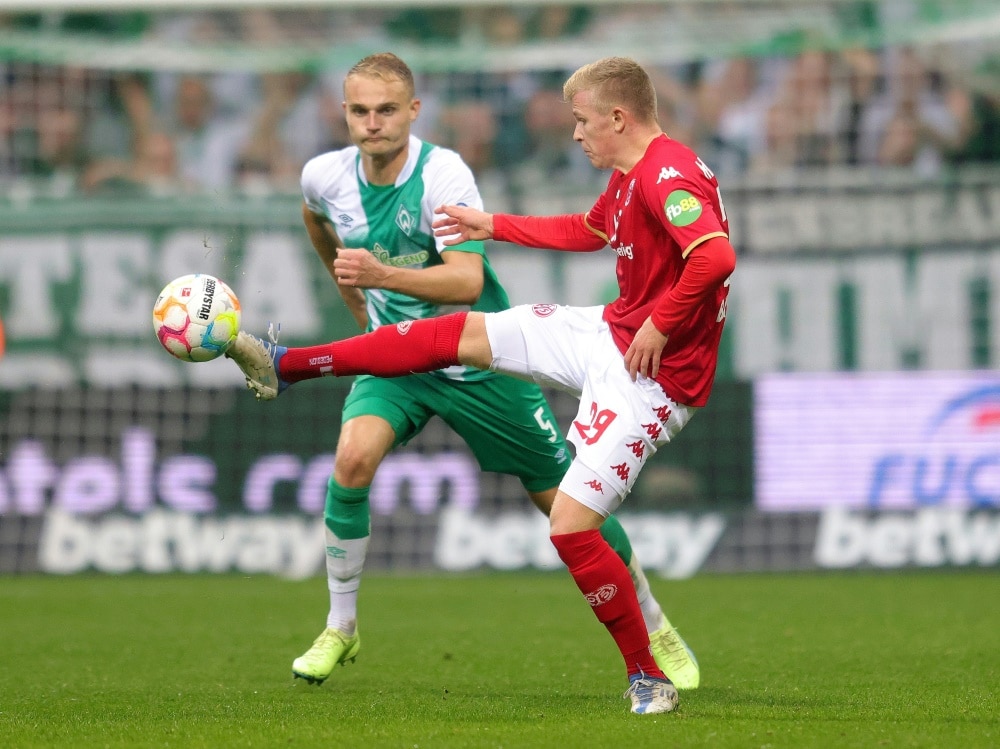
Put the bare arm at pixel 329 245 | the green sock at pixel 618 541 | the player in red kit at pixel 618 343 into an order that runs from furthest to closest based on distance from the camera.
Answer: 1. the bare arm at pixel 329 245
2. the green sock at pixel 618 541
3. the player in red kit at pixel 618 343

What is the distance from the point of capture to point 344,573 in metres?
6.70

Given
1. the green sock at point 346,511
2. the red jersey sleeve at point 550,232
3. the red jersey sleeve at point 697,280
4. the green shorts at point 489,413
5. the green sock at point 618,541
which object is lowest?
the green sock at point 618,541

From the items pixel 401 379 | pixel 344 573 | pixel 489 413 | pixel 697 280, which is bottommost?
pixel 344 573

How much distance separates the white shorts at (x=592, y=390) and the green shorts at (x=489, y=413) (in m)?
0.89

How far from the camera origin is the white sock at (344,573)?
21.9 feet

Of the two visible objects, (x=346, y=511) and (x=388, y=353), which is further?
(x=346, y=511)

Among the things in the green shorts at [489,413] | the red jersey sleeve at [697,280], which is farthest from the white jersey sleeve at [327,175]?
the red jersey sleeve at [697,280]

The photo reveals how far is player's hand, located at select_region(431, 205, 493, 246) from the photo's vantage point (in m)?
6.13

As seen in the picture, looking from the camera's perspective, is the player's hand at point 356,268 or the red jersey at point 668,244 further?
the player's hand at point 356,268

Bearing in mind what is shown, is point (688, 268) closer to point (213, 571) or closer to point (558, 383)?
point (558, 383)

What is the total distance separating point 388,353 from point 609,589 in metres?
1.22

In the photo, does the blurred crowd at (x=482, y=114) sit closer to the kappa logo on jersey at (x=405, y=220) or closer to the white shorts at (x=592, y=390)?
the kappa logo on jersey at (x=405, y=220)

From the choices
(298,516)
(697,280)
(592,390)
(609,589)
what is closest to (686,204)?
(697,280)

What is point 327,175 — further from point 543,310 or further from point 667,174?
point 667,174
